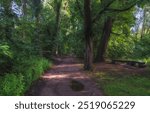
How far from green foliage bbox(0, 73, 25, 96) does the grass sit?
4.06m

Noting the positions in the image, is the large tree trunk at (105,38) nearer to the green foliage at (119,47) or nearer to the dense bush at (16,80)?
the green foliage at (119,47)

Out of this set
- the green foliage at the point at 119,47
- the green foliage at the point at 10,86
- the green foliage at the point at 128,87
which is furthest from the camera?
the green foliage at the point at 119,47

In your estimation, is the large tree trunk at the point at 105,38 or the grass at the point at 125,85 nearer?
the grass at the point at 125,85

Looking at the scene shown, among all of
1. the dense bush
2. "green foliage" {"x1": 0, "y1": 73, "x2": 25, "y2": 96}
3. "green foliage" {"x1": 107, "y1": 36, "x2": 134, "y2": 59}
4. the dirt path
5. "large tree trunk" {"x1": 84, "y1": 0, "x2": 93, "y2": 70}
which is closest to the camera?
"green foliage" {"x1": 0, "y1": 73, "x2": 25, "y2": 96}

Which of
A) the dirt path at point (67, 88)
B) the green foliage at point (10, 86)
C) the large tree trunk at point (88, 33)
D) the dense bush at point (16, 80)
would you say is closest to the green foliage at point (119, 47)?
the large tree trunk at point (88, 33)

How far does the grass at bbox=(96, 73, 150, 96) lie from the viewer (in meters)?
13.3

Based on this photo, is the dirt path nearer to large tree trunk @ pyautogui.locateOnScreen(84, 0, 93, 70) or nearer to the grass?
the grass

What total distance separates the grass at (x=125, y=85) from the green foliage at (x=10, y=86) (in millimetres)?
4058

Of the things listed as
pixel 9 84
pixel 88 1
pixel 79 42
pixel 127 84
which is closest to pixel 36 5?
pixel 88 1

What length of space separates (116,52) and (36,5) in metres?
13.8

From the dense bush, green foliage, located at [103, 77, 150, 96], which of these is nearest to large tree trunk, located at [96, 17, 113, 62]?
green foliage, located at [103, 77, 150, 96]

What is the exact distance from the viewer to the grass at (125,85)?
1329 centimetres

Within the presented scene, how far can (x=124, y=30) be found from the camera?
111 feet

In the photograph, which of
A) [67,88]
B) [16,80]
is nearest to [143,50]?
[67,88]
